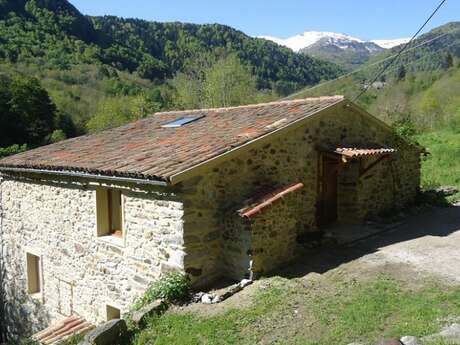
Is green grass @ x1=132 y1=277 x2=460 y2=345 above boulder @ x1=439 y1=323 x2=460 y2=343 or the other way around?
the other way around

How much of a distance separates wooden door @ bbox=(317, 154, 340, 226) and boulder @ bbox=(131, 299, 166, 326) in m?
5.02

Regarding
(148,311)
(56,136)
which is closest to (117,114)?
(56,136)

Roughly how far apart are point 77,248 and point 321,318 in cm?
604

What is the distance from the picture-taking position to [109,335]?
22.2 ft

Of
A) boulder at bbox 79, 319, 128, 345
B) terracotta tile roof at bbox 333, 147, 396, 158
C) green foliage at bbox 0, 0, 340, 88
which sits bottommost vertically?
boulder at bbox 79, 319, 128, 345

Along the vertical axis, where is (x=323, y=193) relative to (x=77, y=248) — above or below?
above

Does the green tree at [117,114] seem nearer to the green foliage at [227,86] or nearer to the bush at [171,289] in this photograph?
the green foliage at [227,86]

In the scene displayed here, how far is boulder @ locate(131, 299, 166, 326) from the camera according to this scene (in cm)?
707

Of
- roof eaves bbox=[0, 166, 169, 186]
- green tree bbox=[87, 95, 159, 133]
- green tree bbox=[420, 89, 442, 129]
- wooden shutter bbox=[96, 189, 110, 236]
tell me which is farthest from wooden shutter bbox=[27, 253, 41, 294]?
green tree bbox=[420, 89, 442, 129]

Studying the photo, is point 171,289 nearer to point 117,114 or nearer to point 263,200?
point 263,200

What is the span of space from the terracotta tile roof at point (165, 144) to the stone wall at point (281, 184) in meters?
0.35

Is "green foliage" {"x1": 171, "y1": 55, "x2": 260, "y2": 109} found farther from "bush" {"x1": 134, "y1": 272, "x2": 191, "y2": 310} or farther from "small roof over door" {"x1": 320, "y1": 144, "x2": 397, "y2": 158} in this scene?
"bush" {"x1": 134, "y1": 272, "x2": 191, "y2": 310}

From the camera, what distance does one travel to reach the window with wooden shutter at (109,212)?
930 cm

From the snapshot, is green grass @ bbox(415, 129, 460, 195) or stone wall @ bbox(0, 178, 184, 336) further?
green grass @ bbox(415, 129, 460, 195)
